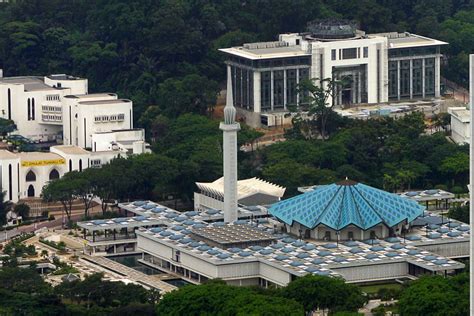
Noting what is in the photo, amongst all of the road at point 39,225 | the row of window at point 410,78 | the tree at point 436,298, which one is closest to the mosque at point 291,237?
the road at point 39,225

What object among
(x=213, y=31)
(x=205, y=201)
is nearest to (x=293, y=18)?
(x=213, y=31)

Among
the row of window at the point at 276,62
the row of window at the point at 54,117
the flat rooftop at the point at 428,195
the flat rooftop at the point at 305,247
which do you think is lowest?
the flat rooftop at the point at 305,247

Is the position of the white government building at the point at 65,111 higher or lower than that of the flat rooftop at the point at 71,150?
higher

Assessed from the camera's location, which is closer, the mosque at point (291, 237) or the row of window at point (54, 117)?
the mosque at point (291, 237)

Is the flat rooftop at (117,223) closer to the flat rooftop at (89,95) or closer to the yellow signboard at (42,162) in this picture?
the yellow signboard at (42,162)

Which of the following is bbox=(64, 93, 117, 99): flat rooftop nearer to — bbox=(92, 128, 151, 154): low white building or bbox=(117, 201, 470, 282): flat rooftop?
bbox=(92, 128, 151, 154): low white building

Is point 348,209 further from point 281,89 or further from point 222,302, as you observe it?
point 281,89

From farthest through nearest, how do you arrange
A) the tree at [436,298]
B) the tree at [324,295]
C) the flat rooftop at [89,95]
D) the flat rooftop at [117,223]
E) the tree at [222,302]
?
the flat rooftop at [89,95] → the flat rooftop at [117,223] → the tree at [324,295] → the tree at [436,298] → the tree at [222,302]

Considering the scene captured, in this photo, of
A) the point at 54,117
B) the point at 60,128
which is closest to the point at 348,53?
the point at 60,128

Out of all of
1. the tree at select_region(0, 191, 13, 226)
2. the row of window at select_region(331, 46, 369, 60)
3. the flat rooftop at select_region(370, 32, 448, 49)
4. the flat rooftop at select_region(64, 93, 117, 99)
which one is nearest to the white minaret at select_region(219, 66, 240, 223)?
the tree at select_region(0, 191, 13, 226)

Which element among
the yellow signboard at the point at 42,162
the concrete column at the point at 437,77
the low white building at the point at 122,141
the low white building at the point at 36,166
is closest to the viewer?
the low white building at the point at 36,166
